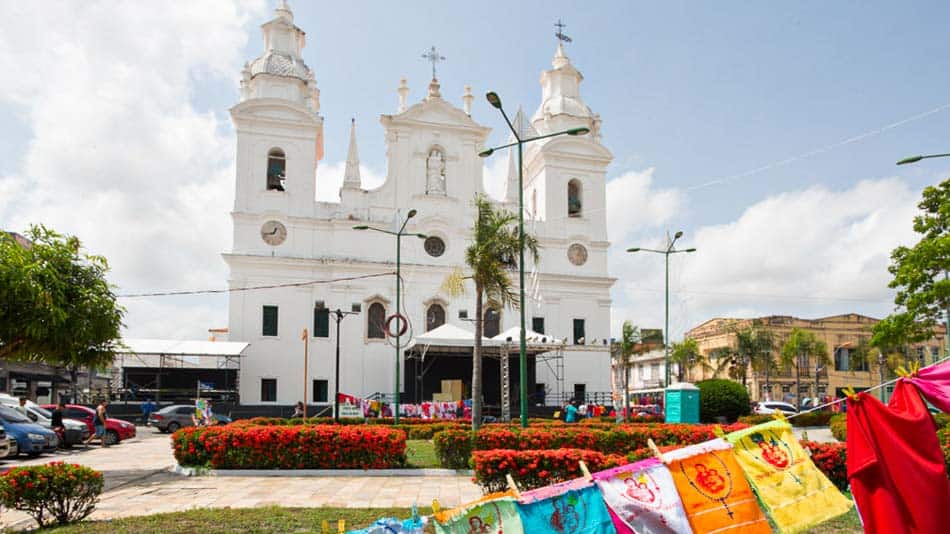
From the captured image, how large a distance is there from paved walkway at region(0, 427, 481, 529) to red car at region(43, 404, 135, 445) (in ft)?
30.0

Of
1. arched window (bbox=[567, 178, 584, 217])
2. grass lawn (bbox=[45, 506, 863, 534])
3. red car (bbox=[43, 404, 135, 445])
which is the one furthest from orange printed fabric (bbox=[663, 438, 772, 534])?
arched window (bbox=[567, 178, 584, 217])

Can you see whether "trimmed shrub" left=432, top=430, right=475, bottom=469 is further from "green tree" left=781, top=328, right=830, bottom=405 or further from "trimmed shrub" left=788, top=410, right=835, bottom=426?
"green tree" left=781, top=328, right=830, bottom=405

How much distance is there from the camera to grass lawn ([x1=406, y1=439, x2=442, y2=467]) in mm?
16234

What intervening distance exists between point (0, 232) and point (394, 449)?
8.73m

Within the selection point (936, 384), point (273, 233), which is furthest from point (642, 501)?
point (273, 233)

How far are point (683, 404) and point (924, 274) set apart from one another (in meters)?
8.88

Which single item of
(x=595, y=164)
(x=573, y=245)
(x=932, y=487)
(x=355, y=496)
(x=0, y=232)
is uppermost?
(x=595, y=164)

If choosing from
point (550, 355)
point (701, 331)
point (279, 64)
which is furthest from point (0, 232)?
point (701, 331)

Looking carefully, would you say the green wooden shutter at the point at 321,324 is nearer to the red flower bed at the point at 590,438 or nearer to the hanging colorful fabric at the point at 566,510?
the red flower bed at the point at 590,438

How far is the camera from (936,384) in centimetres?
602

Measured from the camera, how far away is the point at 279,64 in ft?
131

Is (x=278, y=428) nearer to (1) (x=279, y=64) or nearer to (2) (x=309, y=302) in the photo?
(2) (x=309, y=302)

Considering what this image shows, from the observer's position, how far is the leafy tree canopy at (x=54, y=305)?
47.0 ft

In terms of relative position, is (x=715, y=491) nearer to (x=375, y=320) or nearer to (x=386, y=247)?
(x=375, y=320)
